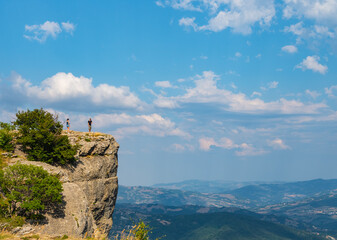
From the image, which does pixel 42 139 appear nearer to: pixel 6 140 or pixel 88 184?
pixel 6 140

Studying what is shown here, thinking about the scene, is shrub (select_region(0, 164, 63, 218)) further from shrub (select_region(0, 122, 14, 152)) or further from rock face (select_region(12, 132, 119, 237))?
shrub (select_region(0, 122, 14, 152))

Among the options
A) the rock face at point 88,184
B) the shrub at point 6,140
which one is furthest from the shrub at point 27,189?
the shrub at point 6,140

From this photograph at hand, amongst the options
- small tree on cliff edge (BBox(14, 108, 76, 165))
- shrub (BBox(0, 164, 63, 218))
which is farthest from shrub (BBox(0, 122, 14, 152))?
shrub (BBox(0, 164, 63, 218))

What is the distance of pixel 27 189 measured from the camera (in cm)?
2444

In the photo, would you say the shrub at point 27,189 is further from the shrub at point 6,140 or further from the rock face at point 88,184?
the shrub at point 6,140

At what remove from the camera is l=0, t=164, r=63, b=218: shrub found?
24172 millimetres

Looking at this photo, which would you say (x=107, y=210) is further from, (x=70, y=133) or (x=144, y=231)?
(x=144, y=231)

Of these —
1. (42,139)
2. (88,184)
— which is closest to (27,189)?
(42,139)

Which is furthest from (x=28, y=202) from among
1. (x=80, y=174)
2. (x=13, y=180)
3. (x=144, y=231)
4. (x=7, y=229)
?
(x=80, y=174)

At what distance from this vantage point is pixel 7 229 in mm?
20531

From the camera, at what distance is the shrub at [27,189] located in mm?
24172

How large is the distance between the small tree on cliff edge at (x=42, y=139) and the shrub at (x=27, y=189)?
29.5 feet

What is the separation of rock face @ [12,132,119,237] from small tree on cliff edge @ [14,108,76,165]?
1559 millimetres

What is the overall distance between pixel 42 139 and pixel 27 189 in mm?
11925
